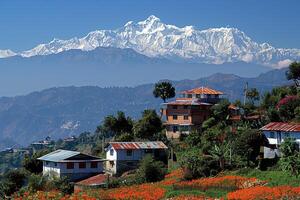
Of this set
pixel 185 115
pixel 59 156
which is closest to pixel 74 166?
pixel 59 156

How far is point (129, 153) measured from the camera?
3083 inches

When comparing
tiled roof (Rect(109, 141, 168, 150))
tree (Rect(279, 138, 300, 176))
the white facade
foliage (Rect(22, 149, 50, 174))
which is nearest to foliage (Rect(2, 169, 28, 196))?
tiled roof (Rect(109, 141, 168, 150))

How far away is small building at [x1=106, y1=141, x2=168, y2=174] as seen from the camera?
77.6 metres

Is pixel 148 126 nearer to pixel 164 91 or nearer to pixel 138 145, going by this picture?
pixel 138 145

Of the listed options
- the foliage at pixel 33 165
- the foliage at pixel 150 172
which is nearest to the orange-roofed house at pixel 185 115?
the foliage at pixel 33 165

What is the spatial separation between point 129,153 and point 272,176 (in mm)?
30246

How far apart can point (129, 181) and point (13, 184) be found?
14.3 metres

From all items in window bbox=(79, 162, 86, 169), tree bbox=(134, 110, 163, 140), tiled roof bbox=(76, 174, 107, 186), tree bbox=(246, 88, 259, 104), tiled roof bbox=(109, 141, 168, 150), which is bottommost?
tiled roof bbox=(76, 174, 107, 186)

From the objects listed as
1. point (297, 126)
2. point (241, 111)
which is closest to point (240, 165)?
point (297, 126)

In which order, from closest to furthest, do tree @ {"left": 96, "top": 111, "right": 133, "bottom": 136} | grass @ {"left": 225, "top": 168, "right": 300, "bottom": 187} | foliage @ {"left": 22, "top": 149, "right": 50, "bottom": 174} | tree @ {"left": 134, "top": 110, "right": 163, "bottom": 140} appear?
1. grass @ {"left": 225, "top": 168, "right": 300, "bottom": 187}
2. foliage @ {"left": 22, "top": 149, "right": 50, "bottom": 174}
3. tree @ {"left": 134, "top": 110, "right": 163, "bottom": 140}
4. tree @ {"left": 96, "top": 111, "right": 133, "bottom": 136}

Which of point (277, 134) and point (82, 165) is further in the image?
point (82, 165)

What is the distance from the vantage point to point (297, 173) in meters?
48.1

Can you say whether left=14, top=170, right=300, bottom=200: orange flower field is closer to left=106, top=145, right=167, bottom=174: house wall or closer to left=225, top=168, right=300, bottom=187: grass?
left=225, top=168, right=300, bottom=187: grass

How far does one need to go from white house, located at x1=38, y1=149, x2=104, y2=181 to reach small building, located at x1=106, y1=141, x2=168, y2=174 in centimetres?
168
